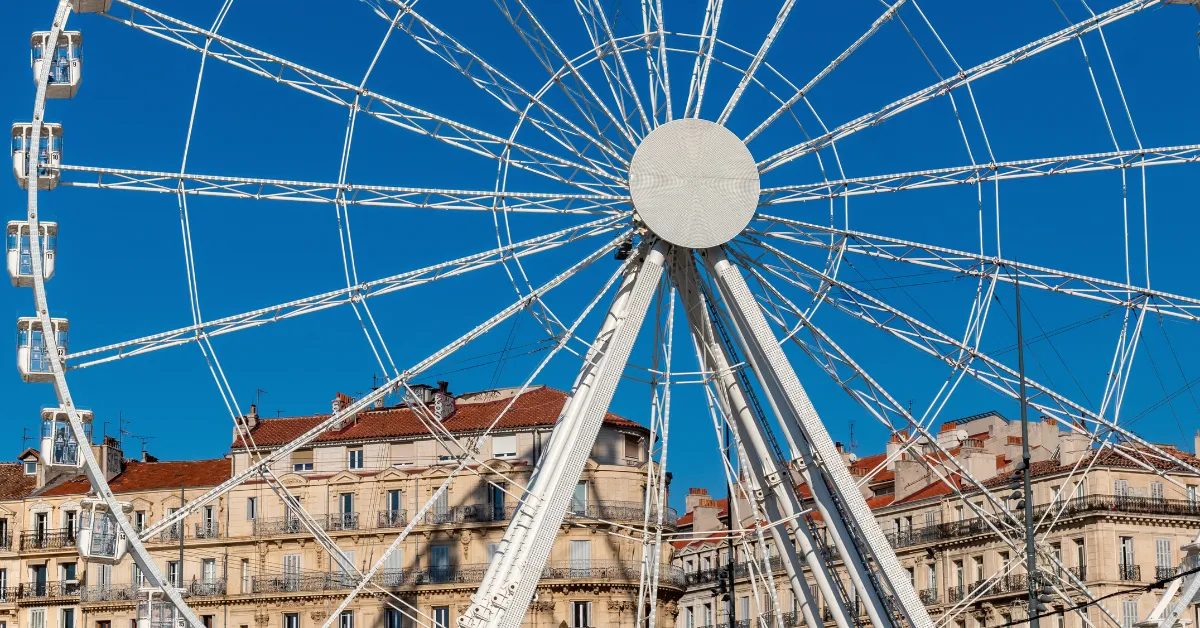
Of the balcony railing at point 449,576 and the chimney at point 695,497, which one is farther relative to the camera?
the chimney at point 695,497

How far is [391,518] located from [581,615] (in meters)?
8.21

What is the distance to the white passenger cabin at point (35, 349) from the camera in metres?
41.8

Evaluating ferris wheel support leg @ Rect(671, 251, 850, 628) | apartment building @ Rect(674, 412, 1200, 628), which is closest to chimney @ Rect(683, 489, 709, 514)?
apartment building @ Rect(674, 412, 1200, 628)

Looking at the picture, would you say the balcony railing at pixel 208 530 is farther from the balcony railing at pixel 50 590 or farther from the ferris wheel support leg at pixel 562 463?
the ferris wheel support leg at pixel 562 463

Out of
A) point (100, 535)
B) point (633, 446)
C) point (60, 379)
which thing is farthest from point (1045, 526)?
point (60, 379)

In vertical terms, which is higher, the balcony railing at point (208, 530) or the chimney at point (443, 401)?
the chimney at point (443, 401)

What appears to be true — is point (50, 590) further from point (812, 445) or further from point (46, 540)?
point (812, 445)

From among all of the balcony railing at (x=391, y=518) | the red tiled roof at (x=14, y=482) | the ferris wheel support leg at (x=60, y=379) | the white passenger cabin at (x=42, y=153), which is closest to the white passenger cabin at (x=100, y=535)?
the ferris wheel support leg at (x=60, y=379)

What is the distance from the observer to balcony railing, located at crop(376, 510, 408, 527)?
79.3 m

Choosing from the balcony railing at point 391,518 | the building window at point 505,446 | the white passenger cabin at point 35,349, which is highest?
the building window at point 505,446

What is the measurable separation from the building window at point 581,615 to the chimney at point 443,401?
9944 mm

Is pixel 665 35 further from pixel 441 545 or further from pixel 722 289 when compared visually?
pixel 441 545

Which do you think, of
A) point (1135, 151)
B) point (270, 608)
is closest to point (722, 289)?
point (1135, 151)

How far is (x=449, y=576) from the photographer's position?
78125mm
